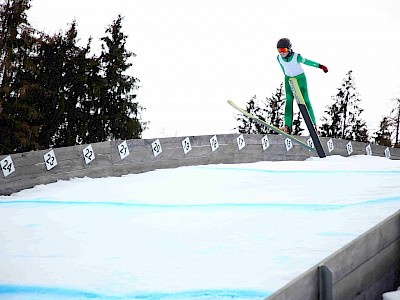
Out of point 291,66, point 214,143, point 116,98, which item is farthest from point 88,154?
point 116,98

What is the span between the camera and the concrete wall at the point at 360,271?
2230mm

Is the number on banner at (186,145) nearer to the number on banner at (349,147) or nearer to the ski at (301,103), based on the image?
the ski at (301,103)

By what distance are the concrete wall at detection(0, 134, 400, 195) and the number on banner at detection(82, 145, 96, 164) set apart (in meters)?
0.05

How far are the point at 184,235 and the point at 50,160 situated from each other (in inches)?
175

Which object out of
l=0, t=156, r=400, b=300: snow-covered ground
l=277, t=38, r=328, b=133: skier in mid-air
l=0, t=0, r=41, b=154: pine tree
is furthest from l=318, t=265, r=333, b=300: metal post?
l=0, t=0, r=41, b=154: pine tree

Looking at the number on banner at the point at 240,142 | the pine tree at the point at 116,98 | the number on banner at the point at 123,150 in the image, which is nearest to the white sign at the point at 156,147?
the number on banner at the point at 123,150

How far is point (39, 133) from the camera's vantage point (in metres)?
17.5

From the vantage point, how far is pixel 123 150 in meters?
8.84

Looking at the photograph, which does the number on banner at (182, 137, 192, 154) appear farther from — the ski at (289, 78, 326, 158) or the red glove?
the red glove

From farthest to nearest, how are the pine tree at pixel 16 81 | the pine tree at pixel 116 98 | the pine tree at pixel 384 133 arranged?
the pine tree at pixel 384 133
the pine tree at pixel 116 98
the pine tree at pixel 16 81

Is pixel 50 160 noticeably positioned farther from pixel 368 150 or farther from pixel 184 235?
pixel 368 150

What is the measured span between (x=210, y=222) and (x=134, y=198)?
1.81 metres

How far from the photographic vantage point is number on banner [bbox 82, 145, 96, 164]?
8.18 meters

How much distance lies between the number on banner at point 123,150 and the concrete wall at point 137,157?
51 mm
